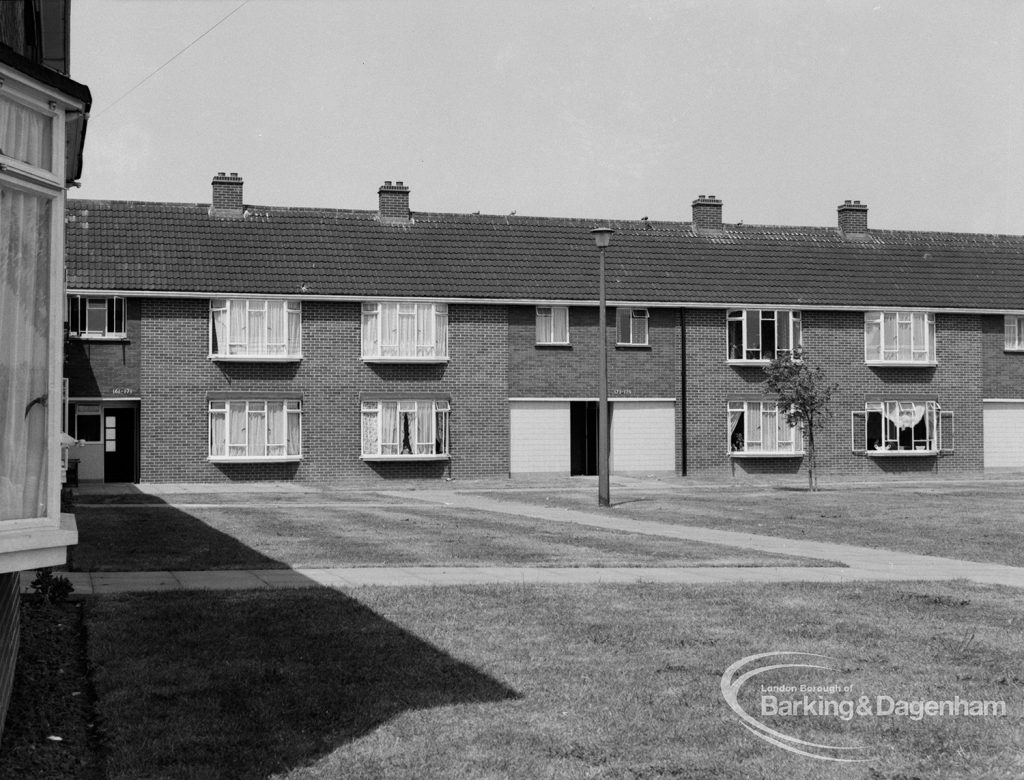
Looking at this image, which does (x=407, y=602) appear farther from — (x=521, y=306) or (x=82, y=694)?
(x=521, y=306)

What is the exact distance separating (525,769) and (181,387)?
3291 cm

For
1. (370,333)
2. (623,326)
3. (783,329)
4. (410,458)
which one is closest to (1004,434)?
(783,329)

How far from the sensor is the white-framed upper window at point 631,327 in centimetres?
4209

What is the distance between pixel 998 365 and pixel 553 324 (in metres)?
16.1

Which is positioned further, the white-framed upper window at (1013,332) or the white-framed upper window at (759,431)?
the white-framed upper window at (1013,332)

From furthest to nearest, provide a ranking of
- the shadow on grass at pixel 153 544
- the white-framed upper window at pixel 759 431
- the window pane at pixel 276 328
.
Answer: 1. the white-framed upper window at pixel 759 431
2. the window pane at pixel 276 328
3. the shadow on grass at pixel 153 544

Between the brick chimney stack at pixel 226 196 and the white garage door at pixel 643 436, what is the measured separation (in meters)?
13.6

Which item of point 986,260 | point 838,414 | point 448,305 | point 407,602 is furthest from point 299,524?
point 986,260

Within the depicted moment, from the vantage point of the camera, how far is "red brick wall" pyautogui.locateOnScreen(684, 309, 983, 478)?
42.7 m

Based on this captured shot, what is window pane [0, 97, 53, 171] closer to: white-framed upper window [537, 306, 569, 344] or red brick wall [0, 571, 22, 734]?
red brick wall [0, 571, 22, 734]

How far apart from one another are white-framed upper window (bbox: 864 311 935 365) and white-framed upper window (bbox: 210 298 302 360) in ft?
62.4

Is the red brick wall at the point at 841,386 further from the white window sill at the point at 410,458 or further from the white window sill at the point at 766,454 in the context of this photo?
the white window sill at the point at 410,458

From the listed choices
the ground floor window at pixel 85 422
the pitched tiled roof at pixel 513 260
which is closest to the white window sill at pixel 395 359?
the pitched tiled roof at pixel 513 260

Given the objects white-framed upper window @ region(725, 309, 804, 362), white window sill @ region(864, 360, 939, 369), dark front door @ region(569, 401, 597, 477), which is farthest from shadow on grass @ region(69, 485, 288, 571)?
white window sill @ region(864, 360, 939, 369)
